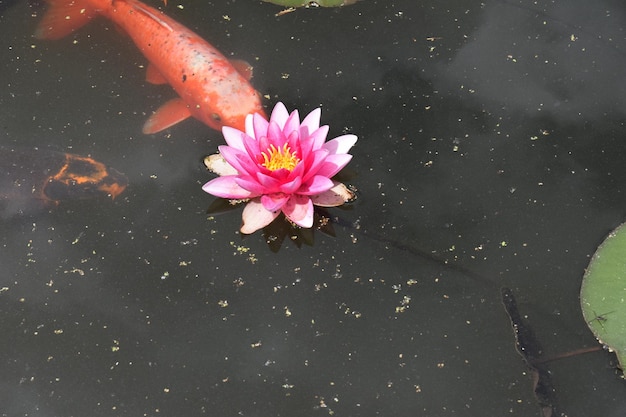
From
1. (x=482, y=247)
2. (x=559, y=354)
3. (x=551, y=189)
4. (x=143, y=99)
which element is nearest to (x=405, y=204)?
(x=482, y=247)

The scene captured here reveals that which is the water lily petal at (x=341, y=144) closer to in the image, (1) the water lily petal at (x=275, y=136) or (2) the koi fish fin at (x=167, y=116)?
(1) the water lily petal at (x=275, y=136)

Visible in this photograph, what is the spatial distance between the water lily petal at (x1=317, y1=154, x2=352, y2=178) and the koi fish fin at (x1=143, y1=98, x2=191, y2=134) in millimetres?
589

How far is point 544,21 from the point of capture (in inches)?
101

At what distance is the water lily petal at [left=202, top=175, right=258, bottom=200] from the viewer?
202 cm

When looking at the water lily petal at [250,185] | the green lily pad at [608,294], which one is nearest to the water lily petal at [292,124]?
the water lily petal at [250,185]

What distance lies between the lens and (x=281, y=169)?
190cm

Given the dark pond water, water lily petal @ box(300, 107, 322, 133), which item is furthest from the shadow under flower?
water lily petal @ box(300, 107, 322, 133)

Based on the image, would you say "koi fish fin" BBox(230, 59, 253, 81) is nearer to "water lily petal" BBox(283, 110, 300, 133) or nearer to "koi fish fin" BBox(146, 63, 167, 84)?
"koi fish fin" BBox(146, 63, 167, 84)

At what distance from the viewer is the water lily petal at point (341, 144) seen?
2086 mm

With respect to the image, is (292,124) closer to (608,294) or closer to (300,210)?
(300,210)

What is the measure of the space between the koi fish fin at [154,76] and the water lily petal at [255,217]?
0.69 m

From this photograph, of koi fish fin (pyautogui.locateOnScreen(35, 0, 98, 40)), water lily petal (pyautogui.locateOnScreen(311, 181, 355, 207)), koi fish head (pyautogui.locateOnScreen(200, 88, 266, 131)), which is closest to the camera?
water lily petal (pyautogui.locateOnScreen(311, 181, 355, 207))

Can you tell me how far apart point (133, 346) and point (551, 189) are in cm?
145

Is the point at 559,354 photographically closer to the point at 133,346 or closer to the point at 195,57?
the point at 133,346
